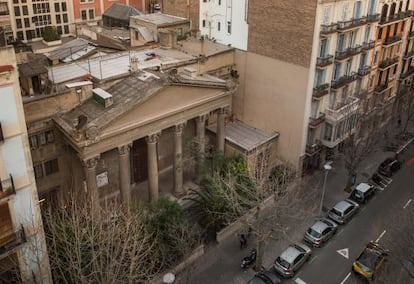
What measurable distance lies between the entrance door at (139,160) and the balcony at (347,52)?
24.8 m

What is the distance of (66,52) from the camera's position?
53.1 m

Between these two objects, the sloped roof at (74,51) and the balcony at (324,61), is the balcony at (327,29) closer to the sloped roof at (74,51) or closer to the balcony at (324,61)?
the balcony at (324,61)

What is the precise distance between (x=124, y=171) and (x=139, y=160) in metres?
7.72

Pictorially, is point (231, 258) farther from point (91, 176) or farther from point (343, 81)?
point (343, 81)

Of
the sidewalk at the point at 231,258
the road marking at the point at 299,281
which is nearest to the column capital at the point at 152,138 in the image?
the sidewalk at the point at 231,258

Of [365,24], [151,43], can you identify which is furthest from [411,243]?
[151,43]

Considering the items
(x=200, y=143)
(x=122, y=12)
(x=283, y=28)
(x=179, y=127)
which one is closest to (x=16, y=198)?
(x=179, y=127)

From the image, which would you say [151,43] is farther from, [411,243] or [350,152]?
[411,243]

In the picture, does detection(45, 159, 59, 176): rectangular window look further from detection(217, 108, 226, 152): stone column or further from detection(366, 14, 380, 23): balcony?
detection(366, 14, 380, 23): balcony

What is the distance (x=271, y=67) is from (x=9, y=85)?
104 ft

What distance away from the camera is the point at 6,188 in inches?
1001

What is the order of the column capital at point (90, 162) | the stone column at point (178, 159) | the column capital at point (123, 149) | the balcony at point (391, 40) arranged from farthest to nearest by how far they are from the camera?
the balcony at point (391, 40) < the stone column at point (178, 159) < the column capital at point (123, 149) < the column capital at point (90, 162)

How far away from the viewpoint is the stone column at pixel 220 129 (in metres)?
46.1

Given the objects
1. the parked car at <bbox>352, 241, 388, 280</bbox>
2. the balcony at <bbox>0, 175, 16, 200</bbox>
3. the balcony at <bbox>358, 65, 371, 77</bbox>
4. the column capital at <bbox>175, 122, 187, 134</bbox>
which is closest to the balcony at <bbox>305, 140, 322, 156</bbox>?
the balcony at <bbox>358, 65, 371, 77</bbox>
